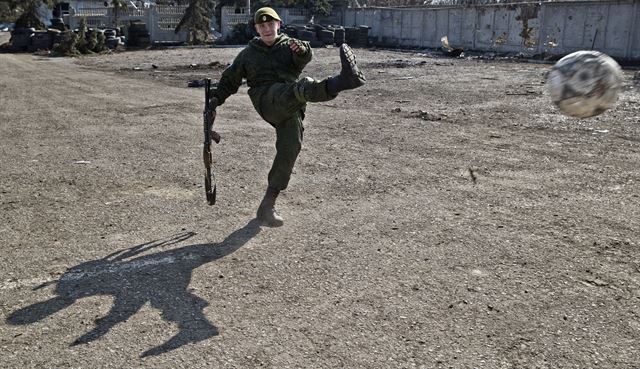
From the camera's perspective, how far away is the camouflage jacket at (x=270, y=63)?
5090mm

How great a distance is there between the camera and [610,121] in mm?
10984

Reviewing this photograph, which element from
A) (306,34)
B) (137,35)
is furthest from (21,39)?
(306,34)

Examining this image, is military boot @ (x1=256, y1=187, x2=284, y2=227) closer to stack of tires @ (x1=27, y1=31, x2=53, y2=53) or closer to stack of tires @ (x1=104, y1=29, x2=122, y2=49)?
stack of tires @ (x1=104, y1=29, x2=122, y2=49)

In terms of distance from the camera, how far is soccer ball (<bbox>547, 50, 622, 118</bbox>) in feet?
14.5

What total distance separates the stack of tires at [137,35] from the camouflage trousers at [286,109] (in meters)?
36.7

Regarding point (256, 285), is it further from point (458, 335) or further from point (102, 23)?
point (102, 23)

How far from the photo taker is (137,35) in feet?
128

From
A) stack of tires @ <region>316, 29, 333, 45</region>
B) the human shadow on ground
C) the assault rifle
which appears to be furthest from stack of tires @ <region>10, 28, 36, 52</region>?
the human shadow on ground

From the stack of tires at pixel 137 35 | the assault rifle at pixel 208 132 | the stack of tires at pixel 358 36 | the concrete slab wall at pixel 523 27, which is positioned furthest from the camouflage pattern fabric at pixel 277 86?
the stack of tires at pixel 358 36

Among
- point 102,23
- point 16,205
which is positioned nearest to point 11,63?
point 102,23

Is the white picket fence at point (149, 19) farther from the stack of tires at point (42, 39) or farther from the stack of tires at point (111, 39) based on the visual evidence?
the stack of tires at point (42, 39)

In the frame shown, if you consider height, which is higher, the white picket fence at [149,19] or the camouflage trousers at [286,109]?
the white picket fence at [149,19]

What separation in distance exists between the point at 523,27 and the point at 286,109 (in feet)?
101

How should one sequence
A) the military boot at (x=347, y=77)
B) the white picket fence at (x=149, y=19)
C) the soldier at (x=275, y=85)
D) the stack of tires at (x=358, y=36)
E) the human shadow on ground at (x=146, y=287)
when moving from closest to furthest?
the human shadow on ground at (x=146, y=287), the military boot at (x=347, y=77), the soldier at (x=275, y=85), the stack of tires at (x=358, y=36), the white picket fence at (x=149, y=19)
